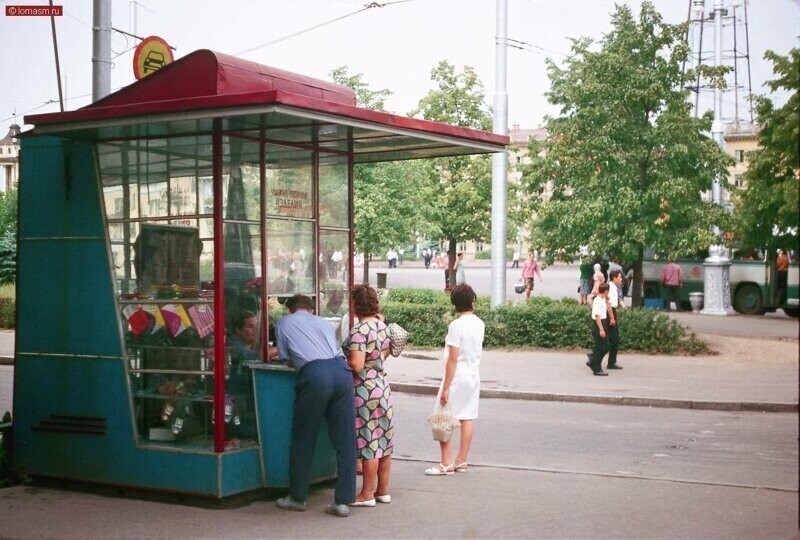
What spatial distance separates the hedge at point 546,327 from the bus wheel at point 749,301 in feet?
40.5

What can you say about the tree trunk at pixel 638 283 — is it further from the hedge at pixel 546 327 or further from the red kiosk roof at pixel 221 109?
the red kiosk roof at pixel 221 109

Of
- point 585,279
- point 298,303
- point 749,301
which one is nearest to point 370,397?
point 298,303

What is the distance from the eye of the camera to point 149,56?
12656 mm

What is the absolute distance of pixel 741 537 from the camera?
6.89 metres

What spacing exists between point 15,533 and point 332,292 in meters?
3.43

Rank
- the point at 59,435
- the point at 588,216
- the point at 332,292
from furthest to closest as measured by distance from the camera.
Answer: the point at 588,216 < the point at 332,292 < the point at 59,435

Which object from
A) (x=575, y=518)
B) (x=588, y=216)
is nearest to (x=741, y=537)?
(x=575, y=518)

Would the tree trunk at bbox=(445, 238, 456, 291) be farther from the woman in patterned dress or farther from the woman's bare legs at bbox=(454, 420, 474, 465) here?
the woman in patterned dress

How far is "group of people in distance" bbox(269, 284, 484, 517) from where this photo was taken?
24.4 feet

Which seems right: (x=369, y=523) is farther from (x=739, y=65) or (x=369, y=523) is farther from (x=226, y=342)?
(x=739, y=65)

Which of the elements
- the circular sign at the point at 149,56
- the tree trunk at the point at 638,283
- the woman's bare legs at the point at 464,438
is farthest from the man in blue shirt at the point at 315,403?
the tree trunk at the point at 638,283

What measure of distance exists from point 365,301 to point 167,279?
5.30 ft

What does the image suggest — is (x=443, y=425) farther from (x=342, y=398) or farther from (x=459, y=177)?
(x=459, y=177)

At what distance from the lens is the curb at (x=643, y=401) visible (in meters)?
13.7
